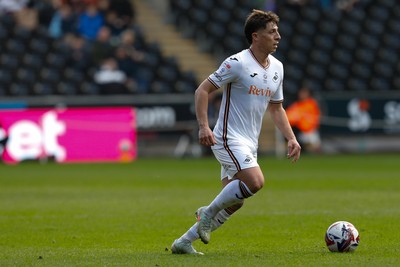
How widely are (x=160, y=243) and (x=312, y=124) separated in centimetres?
1748

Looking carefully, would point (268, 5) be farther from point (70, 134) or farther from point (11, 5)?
point (70, 134)

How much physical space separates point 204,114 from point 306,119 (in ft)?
61.0

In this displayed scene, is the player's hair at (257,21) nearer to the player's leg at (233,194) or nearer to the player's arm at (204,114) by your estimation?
the player's arm at (204,114)

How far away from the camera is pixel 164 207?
1380 centimetres

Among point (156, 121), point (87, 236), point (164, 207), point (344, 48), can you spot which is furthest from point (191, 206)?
point (344, 48)

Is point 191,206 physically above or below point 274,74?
below

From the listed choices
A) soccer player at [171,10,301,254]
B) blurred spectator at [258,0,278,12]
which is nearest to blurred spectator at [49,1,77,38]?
blurred spectator at [258,0,278,12]

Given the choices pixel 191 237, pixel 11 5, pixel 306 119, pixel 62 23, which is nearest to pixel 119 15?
pixel 62 23

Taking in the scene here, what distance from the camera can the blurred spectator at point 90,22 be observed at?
2723cm

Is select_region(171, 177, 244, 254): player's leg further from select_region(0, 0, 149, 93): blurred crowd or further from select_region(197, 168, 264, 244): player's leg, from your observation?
select_region(0, 0, 149, 93): blurred crowd

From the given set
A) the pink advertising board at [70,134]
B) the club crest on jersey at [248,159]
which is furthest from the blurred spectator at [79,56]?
the club crest on jersey at [248,159]

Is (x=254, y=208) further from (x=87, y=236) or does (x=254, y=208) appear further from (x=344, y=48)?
(x=344, y=48)

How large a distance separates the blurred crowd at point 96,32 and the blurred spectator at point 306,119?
402 cm

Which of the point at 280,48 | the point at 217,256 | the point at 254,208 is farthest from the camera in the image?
the point at 280,48
